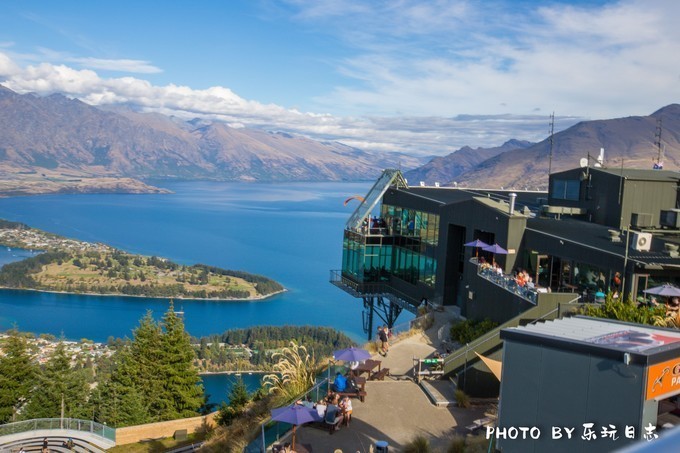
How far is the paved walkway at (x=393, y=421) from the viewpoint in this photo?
38.4 feet

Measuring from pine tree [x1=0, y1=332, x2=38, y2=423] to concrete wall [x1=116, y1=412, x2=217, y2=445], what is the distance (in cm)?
856

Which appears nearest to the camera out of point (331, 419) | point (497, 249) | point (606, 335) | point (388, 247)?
point (606, 335)

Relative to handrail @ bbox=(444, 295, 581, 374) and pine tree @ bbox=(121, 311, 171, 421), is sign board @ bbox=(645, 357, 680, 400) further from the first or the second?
pine tree @ bbox=(121, 311, 171, 421)

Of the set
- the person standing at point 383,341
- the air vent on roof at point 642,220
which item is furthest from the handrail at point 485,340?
the air vent on roof at point 642,220

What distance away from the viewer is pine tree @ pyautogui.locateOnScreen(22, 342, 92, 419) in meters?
27.2

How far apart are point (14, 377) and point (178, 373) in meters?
7.63

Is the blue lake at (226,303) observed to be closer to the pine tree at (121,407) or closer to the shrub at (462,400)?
the pine tree at (121,407)

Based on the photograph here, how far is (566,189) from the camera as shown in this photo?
26219 mm

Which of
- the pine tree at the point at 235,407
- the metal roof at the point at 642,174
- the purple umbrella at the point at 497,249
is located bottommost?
the pine tree at the point at 235,407

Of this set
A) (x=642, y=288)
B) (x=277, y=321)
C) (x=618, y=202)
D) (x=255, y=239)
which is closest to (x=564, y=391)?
(x=642, y=288)

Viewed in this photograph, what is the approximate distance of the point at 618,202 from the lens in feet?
74.8

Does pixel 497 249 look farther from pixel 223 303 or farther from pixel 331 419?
pixel 223 303

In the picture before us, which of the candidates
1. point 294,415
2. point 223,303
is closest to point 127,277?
point 223,303

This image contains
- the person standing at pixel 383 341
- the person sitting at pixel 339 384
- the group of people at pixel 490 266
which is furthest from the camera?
the group of people at pixel 490 266
